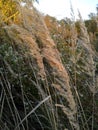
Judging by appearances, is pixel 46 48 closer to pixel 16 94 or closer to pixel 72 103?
pixel 72 103

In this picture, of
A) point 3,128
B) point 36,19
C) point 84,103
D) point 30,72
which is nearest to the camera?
point 36,19

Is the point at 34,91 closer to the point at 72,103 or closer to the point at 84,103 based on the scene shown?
the point at 84,103

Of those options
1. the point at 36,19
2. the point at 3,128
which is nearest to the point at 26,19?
the point at 36,19

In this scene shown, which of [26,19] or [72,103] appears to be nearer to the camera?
[72,103]

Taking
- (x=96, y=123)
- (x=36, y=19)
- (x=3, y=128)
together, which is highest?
(x=36, y=19)

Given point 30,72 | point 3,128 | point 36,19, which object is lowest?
point 3,128

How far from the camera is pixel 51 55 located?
1.96 meters

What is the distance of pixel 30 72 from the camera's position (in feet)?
11.1

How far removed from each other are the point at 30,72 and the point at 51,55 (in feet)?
4.70

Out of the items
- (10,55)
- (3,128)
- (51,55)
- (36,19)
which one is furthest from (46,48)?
(10,55)

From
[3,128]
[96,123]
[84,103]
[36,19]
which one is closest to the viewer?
[36,19]

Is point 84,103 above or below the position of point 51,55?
below

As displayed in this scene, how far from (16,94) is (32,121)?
0.35 metres

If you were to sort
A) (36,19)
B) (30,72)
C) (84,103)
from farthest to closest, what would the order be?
(30,72)
(84,103)
(36,19)
